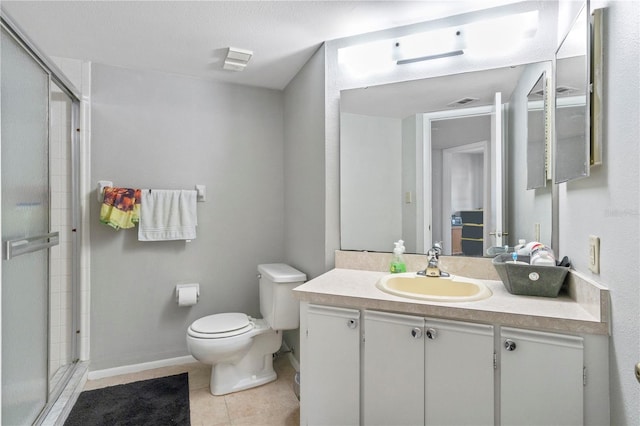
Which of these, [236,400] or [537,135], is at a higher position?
[537,135]

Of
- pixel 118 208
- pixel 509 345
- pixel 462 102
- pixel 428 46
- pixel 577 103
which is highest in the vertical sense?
pixel 428 46

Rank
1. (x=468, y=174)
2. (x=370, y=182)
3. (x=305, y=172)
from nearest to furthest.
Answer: (x=468, y=174) < (x=370, y=182) < (x=305, y=172)

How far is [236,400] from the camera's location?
6.91 feet

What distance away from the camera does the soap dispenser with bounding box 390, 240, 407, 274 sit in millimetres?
1814

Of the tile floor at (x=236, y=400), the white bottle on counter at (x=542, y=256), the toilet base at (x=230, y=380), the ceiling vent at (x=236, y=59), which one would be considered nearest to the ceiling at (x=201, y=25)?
the ceiling vent at (x=236, y=59)

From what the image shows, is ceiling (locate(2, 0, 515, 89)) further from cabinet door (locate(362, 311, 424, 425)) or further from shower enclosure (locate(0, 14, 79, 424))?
cabinet door (locate(362, 311, 424, 425))

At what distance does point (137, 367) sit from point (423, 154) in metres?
2.57

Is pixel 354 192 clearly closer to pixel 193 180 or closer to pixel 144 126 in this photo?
pixel 193 180

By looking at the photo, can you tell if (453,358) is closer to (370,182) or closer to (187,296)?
(370,182)

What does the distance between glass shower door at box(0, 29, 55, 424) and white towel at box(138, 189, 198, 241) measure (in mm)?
599

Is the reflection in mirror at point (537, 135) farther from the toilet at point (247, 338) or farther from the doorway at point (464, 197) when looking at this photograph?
the toilet at point (247, 338)

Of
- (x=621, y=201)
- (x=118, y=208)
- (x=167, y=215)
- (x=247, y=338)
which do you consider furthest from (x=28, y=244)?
(x=621, y=201)

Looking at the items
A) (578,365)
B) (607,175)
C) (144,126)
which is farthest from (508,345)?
(144,126)

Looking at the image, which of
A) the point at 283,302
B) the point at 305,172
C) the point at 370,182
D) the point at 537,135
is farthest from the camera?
the point at 305,172
